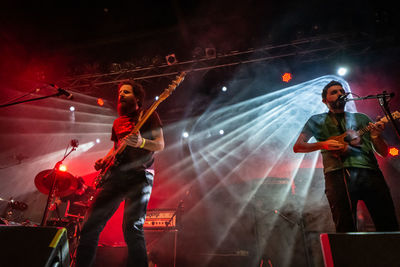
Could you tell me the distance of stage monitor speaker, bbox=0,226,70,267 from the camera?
4.19ft

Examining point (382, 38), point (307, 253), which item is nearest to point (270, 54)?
point (382, 38)

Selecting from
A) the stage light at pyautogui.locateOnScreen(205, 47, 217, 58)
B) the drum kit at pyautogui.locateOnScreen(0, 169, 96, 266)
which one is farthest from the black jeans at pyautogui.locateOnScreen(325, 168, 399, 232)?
the stage light at pyautogui.locateOnScreen(205, 47, 217, 58)

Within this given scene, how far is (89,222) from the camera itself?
203cm

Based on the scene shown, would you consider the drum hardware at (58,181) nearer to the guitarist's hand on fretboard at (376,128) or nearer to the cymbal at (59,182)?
the cymbal at (59,182)

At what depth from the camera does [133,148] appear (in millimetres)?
2416

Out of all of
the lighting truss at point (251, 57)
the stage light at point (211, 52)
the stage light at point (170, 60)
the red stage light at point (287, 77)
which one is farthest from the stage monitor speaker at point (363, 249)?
the red stage light at point (287, 77)

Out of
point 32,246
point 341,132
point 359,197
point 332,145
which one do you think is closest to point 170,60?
point 341,132

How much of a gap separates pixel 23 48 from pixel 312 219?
8.74m

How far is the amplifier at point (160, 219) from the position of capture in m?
4.91

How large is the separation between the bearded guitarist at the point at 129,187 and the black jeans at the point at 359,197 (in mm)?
1766

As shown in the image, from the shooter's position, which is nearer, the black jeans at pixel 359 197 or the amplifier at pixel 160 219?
the black jeans at pixel 359 197

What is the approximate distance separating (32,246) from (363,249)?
74.1 inches

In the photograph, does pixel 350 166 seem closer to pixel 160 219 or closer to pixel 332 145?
pixel 332 145

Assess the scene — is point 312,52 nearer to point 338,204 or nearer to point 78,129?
point 338,204
